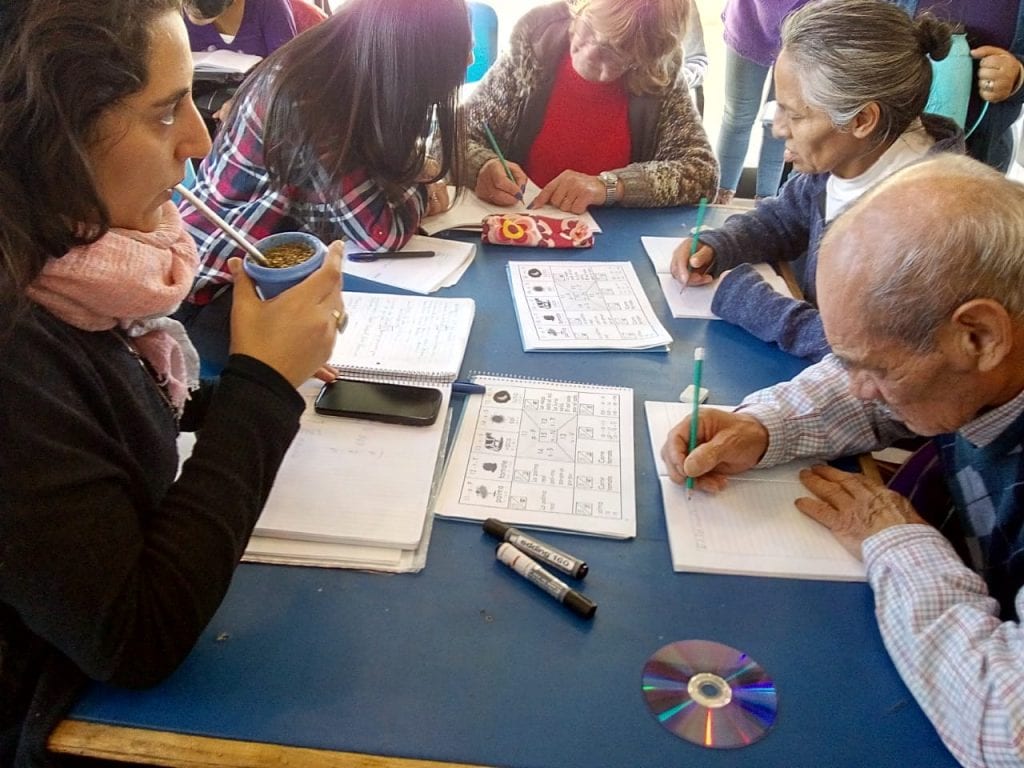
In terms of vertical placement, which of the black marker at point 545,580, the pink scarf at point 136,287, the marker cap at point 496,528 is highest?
the pink scarf at point 136,287

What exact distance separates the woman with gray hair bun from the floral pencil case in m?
0.24

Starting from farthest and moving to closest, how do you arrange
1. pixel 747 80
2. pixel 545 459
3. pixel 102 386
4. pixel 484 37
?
pixel 747 80 < pixel 484 37 < pixel 545 459 < pixel 102 386

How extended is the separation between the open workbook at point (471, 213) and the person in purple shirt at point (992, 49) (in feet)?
3.38

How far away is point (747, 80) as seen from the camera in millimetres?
2896

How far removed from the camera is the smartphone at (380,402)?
3.66ft

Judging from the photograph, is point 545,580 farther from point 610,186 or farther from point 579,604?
point 610,186

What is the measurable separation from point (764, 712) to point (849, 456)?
0.51 meters

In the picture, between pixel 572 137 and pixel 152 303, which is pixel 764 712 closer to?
pixel 152 303

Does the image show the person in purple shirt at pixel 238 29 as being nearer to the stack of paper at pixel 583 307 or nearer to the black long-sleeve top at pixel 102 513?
the stack of paper at pixel 583 307

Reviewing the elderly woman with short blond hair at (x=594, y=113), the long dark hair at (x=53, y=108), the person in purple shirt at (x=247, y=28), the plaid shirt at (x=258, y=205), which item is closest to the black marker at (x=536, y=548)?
the long dark hair at (x=53, y=108)

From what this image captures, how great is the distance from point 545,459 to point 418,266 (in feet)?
2.14

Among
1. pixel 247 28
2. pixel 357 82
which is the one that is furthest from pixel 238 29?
pixel 357 82

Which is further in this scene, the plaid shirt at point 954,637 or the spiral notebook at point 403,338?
the spiral notebook at point 403,338

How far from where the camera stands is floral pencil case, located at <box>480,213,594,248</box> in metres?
1.72
